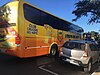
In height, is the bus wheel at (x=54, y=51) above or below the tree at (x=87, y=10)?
below

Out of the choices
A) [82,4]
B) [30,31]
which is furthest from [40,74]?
[82,4]

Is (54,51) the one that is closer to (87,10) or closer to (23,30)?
(23,30)

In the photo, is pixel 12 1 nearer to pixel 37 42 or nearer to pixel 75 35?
pixel 37 42

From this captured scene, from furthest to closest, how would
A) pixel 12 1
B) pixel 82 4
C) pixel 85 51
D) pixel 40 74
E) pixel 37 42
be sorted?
pixel 82 4
pixel 37 42
pixel 12 1
pixel 85 51
pixel 40 74

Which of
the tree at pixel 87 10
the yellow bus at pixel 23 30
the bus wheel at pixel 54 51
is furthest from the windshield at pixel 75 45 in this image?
the tree at pixel 87 10

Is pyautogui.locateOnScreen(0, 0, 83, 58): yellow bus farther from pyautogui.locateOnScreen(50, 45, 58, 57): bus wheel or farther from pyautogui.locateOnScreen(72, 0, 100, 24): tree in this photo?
pyautogui.locateOnScreen(72, 0, 100, 24): tree

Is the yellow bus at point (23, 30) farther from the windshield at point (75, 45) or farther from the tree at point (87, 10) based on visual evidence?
the tree at point (87, 10)

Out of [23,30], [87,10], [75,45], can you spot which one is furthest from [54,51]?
[87,10]

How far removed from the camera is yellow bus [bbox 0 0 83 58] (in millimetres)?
9867

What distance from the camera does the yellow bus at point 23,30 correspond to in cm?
987

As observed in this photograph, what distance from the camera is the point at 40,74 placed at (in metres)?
8.37

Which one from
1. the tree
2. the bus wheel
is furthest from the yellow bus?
the tree

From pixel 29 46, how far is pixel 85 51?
10.3 feet

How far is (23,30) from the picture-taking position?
10.1 metres
